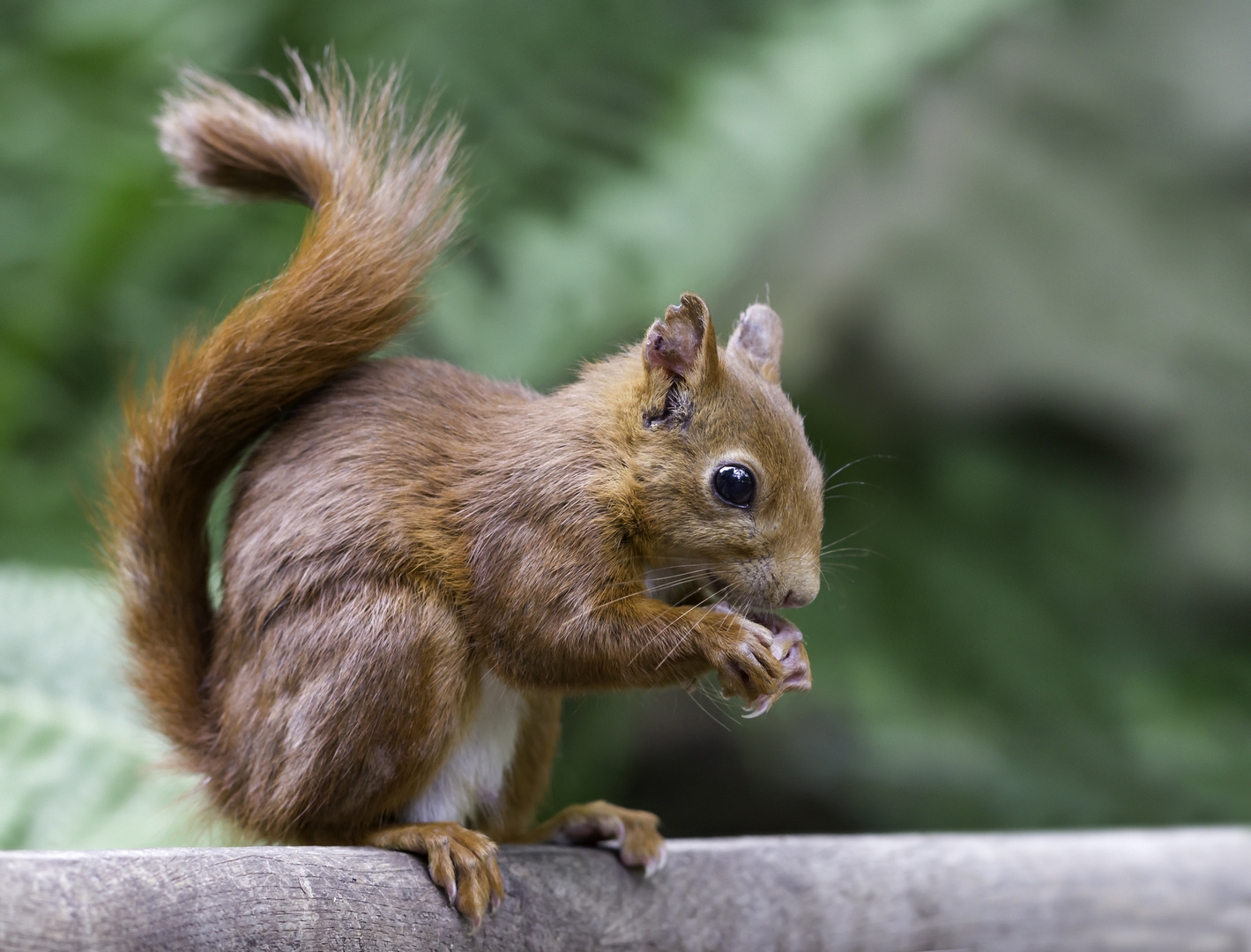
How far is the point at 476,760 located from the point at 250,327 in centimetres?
53

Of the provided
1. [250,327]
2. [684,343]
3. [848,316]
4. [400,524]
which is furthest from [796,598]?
[848,316]

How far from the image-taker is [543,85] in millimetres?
2445

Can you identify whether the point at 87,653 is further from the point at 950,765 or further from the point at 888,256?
the point at 888,256

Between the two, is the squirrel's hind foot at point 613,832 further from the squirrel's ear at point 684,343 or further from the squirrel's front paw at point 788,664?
the squirrel's ear at point 684,343

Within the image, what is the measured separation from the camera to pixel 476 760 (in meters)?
→ 1.23

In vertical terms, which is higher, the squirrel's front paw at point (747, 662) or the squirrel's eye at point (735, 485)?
the squirrel's eye at point (735, 485)

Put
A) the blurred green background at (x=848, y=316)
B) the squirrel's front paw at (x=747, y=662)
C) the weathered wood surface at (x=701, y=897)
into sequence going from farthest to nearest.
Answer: the blurred green background at (x=848, y=316) → the squirrel's front paw at (x=747, y=662) → the weathered wood surface at (x=701, y=897)

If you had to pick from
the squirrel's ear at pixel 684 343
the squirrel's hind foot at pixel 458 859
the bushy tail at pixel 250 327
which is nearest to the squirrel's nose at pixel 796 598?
the squirrel's ear at pixel 684 343

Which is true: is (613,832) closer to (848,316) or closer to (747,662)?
(747,662)

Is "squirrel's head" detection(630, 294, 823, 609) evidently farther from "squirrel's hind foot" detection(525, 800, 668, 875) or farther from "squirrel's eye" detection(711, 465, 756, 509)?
"squirrel's hind foot" detection(525, 800, 668, 875)

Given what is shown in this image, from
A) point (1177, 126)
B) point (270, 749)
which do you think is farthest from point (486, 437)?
point (1177, 126)

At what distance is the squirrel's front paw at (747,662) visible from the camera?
103cm

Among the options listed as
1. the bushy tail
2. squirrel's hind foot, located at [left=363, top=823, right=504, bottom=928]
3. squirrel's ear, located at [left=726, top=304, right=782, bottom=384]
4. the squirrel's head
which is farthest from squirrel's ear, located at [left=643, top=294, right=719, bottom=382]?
squirrel's hind foot, located at [left=363, top=823, right=504, bottom=928]

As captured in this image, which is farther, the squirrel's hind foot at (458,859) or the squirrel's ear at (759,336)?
the squirrel's ear at (759,336)
